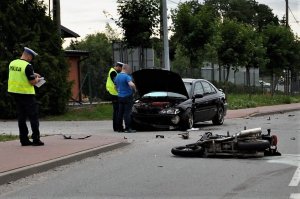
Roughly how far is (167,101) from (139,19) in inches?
578

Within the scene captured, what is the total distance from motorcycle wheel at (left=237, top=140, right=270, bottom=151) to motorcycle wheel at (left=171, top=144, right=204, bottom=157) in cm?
77

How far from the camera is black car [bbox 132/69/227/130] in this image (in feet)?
51.2

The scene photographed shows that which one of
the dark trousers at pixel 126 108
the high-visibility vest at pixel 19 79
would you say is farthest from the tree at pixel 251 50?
the high-visibility vest at pixel 19 79

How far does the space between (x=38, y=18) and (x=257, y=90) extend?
27.3 meters

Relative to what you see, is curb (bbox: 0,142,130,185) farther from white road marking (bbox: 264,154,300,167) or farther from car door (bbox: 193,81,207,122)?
car door (bbox: 193,81,207,122)

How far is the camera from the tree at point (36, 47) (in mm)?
20719

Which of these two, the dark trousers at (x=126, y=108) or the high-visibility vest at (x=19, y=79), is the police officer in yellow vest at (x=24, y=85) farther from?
the dark trousers at (x=126, y=108)

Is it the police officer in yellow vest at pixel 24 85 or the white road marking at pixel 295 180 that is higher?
the police officer in yellow vest at pixel 24 85

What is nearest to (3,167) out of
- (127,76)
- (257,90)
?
(127,76)

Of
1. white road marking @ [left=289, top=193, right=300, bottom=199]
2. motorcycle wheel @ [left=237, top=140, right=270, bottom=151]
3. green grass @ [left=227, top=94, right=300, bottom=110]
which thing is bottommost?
green grass @ [left=227, top=94, right=300, bottom=110]

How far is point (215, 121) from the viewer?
1844 cm

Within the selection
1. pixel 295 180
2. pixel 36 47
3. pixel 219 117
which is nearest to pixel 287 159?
pixel 295 180

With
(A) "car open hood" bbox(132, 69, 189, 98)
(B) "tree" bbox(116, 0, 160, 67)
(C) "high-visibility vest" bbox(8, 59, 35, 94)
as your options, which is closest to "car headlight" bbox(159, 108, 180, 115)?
(A) "car open hood" bbox(132, 69, 189, 98)

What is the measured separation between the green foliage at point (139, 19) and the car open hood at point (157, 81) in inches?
536
